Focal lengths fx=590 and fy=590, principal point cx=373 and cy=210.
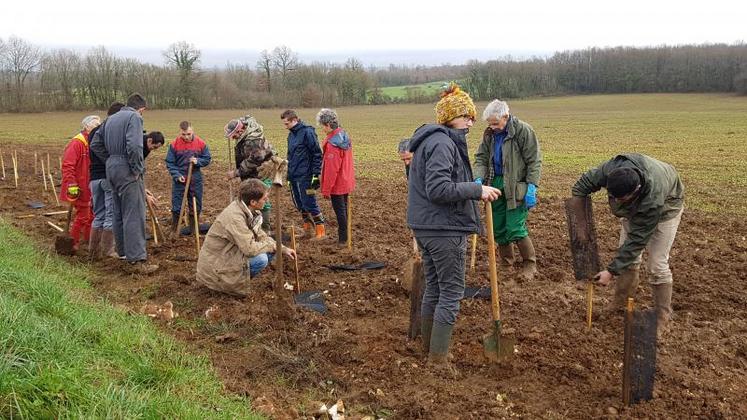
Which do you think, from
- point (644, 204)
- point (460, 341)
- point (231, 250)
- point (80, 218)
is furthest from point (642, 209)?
point (80, 218)

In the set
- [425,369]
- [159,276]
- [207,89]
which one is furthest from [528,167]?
[207,89]

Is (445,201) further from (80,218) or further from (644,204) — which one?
(80,218)

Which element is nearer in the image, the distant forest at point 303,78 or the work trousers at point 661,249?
the work trousers at point 661,249

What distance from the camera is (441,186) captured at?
4121 mm

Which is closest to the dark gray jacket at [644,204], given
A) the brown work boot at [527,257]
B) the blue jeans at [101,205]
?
the brown work boot at [527,257]

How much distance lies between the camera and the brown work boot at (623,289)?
551 centimetres

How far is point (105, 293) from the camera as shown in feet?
20.8

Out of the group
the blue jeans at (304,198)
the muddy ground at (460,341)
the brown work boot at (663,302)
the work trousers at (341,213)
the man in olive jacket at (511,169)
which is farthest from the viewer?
the blue jeans at (304,198)

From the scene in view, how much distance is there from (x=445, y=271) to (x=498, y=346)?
0.77 m

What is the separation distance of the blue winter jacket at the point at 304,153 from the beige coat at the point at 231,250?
240 centimetres

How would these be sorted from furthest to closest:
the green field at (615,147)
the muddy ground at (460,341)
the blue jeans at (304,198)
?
the green field at (615,147) < the blue jeans at (304,198) < the muddy ground at (460,341)

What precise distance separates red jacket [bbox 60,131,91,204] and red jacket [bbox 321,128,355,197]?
3135 mm

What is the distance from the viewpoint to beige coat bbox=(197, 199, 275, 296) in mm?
5824

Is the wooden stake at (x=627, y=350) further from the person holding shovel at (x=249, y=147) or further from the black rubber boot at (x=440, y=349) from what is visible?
the person holding shovel at (x=249, y=147)
